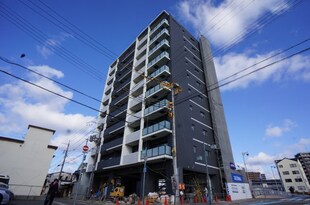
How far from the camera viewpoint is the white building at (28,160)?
2434 centimetres

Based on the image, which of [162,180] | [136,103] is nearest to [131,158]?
[162,180]

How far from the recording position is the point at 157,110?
78.1ft

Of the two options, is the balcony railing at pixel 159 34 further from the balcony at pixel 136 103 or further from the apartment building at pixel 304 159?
the apartment building at pixel 304 159

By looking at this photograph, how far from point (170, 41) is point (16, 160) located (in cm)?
2950

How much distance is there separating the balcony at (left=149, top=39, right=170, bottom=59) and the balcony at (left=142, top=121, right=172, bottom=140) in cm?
1401

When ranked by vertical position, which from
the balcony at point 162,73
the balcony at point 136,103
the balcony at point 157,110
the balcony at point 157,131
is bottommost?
the balcony at point 157,131

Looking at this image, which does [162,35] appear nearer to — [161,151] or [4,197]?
[161,151]

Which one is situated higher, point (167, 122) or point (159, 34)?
point (159, 34)

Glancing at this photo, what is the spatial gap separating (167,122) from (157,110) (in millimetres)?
2526

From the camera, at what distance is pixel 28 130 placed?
91.1 ft

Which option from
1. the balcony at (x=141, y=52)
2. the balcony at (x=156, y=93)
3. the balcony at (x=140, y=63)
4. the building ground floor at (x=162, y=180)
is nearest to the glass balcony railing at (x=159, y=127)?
the building ground floor at (x=162, y=180)

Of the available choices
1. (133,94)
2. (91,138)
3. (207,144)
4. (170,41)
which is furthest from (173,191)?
(170,41)

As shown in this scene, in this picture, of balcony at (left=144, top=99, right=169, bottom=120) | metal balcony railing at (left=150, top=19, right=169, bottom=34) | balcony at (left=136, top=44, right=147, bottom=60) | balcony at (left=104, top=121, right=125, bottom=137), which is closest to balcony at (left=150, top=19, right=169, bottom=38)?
metal balcony railing at (left=150, top=19, right=169, bottom=34)

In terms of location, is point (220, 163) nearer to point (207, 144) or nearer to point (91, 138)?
point (207, 144)
